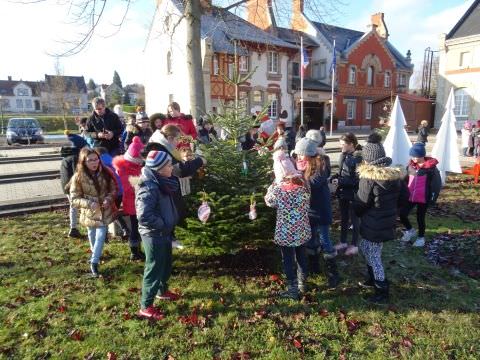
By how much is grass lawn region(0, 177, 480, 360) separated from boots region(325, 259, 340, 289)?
0.09m

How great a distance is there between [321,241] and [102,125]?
4504 mm

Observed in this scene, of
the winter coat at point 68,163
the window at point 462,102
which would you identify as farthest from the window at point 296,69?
the winter coat at point 68,163

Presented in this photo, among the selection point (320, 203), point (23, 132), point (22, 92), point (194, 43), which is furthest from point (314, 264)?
point (22, 92)

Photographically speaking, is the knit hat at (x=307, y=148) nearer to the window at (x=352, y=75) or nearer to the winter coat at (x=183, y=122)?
the winter coat at (x=183, y=122)

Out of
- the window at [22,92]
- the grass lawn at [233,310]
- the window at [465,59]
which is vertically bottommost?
the grass lawn at [233,310]

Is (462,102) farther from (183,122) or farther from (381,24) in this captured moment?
(183,122)

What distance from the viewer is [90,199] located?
15.7 feet

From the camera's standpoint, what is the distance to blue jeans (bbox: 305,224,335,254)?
5.01 metres

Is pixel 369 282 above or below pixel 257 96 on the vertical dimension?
below

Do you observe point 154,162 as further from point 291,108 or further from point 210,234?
point 291,108

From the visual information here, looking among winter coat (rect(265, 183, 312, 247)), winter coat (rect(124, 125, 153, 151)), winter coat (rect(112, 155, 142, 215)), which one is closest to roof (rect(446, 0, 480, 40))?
winter coat (rect(124, 125, 153, 151))

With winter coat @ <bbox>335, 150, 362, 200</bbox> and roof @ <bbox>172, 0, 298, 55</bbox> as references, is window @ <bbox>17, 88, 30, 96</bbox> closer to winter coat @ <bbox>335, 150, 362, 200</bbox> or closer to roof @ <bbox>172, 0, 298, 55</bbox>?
roof @ <bbox>172, 0, 298, 55</bbox>

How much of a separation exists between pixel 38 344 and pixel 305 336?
8.55ft

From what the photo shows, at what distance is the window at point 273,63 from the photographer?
32.5 meters
